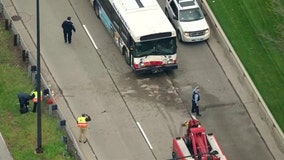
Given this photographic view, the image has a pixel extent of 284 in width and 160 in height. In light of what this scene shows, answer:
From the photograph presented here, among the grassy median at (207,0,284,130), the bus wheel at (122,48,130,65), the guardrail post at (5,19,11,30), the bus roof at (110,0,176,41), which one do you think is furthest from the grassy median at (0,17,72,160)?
the grassy median at (207,0,284,130)

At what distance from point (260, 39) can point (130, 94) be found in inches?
336

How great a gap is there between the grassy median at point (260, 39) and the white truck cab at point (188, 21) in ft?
5.52

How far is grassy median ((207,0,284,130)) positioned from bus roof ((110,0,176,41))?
5101 millimetres

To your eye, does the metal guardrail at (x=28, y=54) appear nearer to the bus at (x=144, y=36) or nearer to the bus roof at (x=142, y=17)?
the bus at (x=144, y=36)

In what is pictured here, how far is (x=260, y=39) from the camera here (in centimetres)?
5391

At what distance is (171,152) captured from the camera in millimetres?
46188

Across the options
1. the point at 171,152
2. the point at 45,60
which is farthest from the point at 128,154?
the point at 45,60

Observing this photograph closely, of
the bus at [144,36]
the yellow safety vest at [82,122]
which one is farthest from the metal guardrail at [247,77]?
the yellow safety vest at [82,122]

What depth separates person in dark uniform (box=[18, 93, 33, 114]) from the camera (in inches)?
1863

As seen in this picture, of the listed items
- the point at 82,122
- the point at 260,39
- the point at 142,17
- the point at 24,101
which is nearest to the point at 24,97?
the point at 24,101

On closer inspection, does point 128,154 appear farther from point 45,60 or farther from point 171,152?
point 45,60

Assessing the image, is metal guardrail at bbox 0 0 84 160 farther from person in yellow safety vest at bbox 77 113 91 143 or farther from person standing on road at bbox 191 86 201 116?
person standing on road at bbox 191 86 201 116

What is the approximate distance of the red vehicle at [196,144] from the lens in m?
42.9

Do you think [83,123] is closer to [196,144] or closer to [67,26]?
[196,144]
